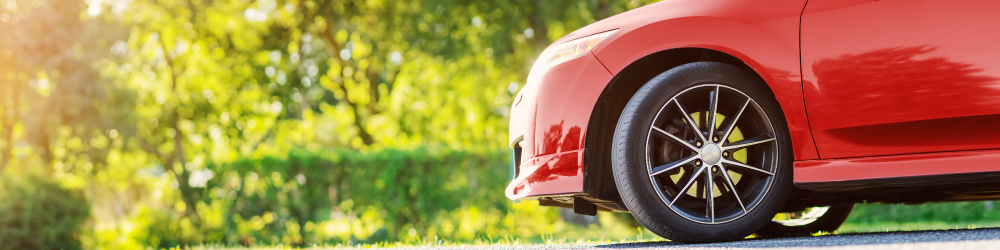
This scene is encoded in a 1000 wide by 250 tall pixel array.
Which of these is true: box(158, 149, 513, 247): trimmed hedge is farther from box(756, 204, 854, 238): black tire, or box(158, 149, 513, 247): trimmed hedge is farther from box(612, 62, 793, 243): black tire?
box(612, 62, 793, 243): black tire

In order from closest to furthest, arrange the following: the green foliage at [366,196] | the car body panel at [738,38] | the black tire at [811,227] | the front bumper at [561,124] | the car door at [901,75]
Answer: the car door at [901,75] < the car body panel at [738,38] < the front bumper at [561,124] < the black tire at [811,227] < the green foliage at [366,196]

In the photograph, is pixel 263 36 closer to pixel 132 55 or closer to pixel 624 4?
pixel 132 55

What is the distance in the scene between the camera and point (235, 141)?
1828cm

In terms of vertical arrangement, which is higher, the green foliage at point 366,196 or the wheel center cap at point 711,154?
the green foliage at point 366,196

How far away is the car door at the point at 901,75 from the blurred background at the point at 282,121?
2787 millimetres

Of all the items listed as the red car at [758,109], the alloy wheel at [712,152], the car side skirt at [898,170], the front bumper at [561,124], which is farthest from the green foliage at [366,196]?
the car side skirt at [898,170]

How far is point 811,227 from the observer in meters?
4.39

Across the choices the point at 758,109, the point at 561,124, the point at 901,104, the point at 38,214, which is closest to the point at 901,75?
the point at 901,104

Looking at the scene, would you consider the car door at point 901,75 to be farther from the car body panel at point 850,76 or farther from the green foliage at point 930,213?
the green foliage at point 930,213

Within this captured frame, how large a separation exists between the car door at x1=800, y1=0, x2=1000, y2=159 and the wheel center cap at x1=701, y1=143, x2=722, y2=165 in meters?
0.37

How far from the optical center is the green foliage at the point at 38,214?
10.9 m

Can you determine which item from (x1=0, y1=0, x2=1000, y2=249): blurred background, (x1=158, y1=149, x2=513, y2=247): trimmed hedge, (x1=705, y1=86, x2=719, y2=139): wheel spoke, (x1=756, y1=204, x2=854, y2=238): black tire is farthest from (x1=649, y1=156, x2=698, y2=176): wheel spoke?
(x1=158, y1=149, x2=513, y2=247): trimmed hedge

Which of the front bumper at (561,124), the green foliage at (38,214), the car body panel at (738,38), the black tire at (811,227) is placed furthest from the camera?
the green foliage at (38,214)

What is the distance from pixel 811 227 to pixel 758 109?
5.35 ft
